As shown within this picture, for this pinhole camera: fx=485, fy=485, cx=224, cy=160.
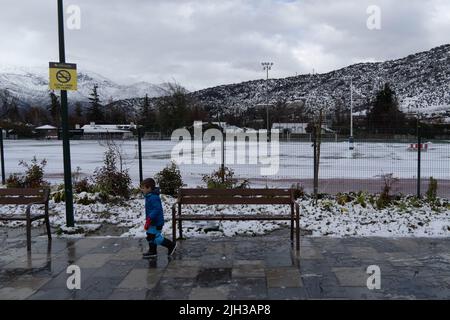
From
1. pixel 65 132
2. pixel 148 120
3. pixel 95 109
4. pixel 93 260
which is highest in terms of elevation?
pixel 95 109

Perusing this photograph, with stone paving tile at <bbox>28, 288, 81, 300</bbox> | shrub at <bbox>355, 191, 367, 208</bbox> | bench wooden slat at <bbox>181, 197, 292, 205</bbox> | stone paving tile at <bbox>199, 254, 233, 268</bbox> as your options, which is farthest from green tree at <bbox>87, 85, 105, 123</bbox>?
stone paving tile at <bbox>28, 288, 81, 300</bbox>

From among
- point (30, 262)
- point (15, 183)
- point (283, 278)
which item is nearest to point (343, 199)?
point (283, 278)

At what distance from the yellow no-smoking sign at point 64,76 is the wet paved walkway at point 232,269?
8.87 ft

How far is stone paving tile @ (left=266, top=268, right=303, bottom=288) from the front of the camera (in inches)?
227

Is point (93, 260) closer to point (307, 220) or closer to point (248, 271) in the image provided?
point (248, 271)

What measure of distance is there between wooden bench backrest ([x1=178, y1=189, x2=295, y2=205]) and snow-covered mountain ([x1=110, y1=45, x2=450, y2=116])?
152829 millimetres

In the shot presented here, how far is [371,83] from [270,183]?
160 meters

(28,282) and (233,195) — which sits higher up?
(233,195)

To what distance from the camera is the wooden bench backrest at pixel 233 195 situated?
8.18 m

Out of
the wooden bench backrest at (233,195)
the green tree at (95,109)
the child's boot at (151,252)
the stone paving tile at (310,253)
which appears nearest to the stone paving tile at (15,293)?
the child's boot at (151,252)

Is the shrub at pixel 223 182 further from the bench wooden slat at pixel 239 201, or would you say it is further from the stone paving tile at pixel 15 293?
the stone paving tile at pixel 15 293

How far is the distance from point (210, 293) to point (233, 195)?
3109 mm

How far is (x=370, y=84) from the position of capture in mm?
Answer: 166875
